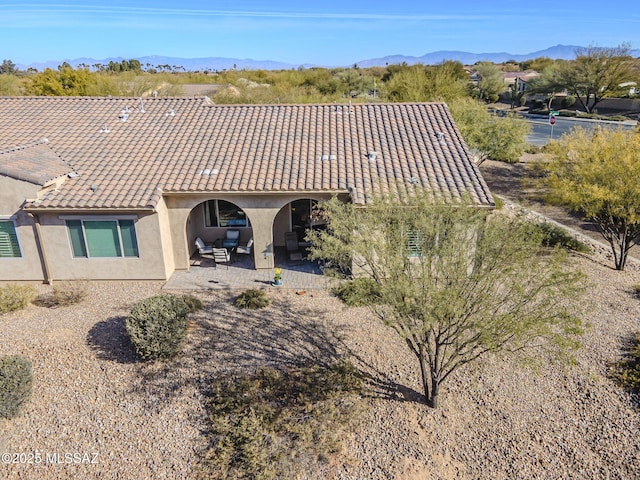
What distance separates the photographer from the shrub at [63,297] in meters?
16.2

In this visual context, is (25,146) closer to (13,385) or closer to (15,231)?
(15,231)

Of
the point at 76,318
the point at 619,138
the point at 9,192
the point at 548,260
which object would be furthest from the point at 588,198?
the point at 9,192

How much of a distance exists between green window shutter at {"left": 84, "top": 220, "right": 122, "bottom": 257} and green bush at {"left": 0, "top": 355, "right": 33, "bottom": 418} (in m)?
6.71

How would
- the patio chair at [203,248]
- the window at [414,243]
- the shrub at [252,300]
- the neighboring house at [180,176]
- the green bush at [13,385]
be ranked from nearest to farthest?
the window at [414,243]
the green bush at [13,385]
the shrub at [252,300]
the neighboring house at [180,176]
the patio chair at [203,248]

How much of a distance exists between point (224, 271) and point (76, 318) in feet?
19.2

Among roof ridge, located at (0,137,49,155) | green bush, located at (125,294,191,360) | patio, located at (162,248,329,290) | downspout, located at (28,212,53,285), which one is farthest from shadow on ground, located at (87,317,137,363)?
roof ridge, located at (0,137,49,155)

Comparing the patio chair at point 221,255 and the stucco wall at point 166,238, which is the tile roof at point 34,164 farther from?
the patio chair at point 221,255

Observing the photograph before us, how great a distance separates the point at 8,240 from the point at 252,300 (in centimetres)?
1018

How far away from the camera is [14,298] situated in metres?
15.8

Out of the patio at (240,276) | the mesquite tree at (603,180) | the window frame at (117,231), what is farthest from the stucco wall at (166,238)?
the mesquite tree at (603,180)

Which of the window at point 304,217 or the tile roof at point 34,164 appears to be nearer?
the tile roof at point 34,164

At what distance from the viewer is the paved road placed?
170 feet

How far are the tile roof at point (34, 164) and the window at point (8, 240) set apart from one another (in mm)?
2031

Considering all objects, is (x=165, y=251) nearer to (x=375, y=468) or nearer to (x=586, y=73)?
(x=375, y=468)
